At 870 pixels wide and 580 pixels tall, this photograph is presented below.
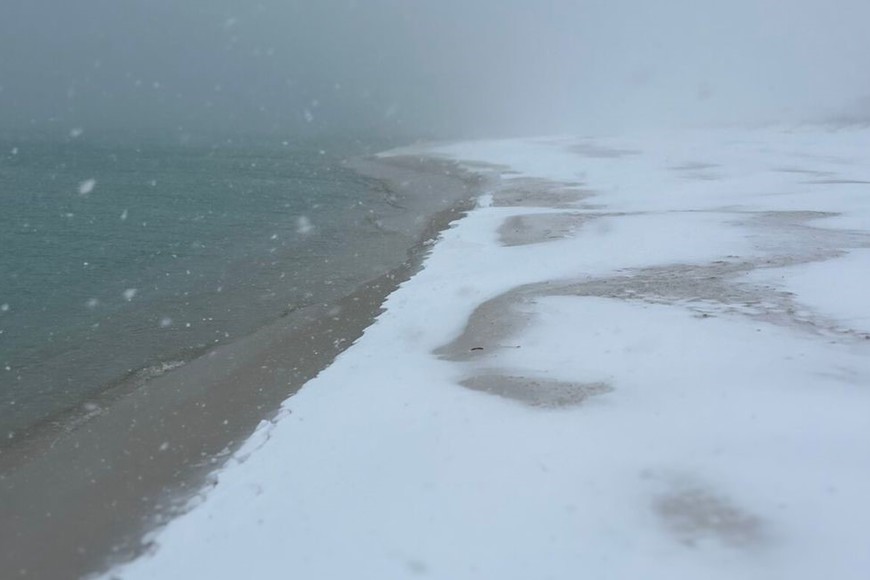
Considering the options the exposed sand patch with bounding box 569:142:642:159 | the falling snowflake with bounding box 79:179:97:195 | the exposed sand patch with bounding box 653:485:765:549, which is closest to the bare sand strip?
the exposed sand patch with bounding box 653:485:765:549

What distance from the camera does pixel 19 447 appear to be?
9.29 m

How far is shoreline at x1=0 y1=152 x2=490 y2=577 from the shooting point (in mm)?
6996

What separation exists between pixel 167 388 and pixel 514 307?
5.45 metres

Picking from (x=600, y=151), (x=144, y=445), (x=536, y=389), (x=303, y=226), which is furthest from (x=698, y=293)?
(x=600, y=151)

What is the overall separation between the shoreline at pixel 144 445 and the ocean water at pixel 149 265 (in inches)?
29.8

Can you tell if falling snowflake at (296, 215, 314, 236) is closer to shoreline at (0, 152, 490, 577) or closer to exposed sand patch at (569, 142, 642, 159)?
shoreline at (0, 152, 490, 577)

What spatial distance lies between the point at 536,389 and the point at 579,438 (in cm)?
157

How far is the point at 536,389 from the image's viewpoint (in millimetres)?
8570

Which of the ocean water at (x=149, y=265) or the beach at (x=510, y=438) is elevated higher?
the beach at (x=510, y=438)

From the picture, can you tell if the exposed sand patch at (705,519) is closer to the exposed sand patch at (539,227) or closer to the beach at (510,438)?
the beach at (510,438)

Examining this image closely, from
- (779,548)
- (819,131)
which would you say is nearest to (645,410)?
(779,548)

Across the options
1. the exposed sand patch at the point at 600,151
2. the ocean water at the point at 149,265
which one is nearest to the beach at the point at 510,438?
the ocean water at the point at 149,265

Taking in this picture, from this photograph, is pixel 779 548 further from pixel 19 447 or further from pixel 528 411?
pixel 19 447

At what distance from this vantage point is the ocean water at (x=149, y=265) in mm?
12406
